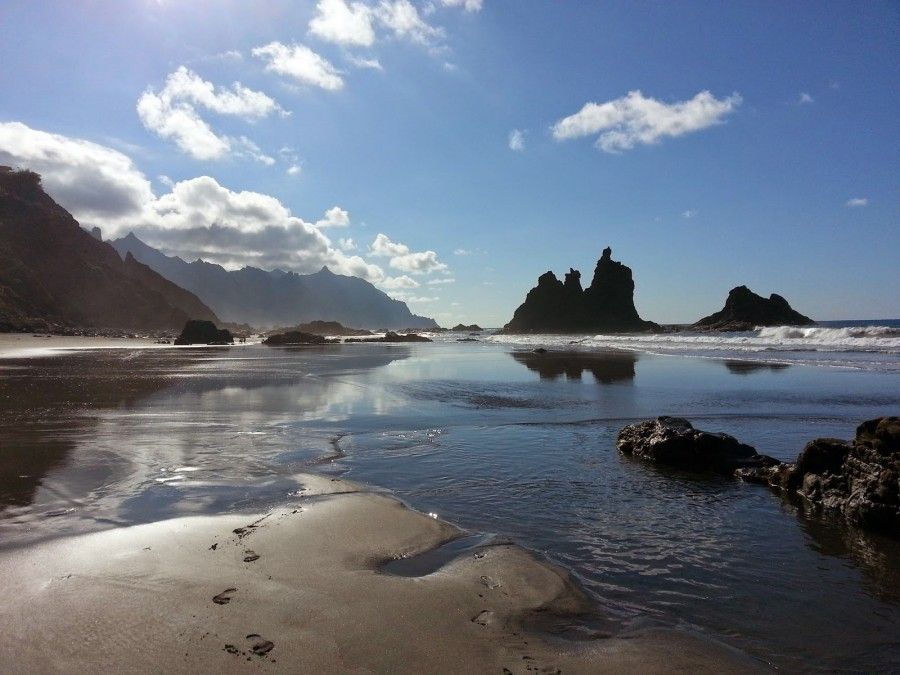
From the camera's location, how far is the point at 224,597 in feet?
14.5

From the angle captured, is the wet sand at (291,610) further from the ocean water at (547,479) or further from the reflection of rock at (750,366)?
the reflection of rock at (750,366)

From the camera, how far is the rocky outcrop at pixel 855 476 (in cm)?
664

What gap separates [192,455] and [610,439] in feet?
29.8

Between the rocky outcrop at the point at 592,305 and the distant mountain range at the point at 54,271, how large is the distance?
110 m

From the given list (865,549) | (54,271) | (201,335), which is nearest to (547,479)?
(865,549)

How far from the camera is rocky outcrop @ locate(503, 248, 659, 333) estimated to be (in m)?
151

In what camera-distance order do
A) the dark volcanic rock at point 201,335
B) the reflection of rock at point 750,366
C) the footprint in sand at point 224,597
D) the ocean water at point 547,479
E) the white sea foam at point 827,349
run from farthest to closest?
the dark volcanic rock at point 201,335, the white sea foam at point 827,349, the reflection of rock at point 750,366, the ocean water at point 547,479, the footprint in sand at point 224,597

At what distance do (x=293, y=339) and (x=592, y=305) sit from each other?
343 ft

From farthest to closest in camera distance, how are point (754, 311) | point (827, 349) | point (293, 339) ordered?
point (754, 311) < point (293, 339) < point (827, 349)

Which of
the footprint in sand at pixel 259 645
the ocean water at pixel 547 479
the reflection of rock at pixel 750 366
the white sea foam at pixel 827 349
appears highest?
the white sea foam at pixel 827 349

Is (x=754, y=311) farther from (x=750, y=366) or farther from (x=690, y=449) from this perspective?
(x=690, y=449)

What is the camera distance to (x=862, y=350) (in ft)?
131

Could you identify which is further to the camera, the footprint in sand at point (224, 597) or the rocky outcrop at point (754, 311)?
the rocky outcrop at point (754, 311)

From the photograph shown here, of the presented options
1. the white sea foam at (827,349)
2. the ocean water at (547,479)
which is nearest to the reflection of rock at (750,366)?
the white sea foam at (827,349)
